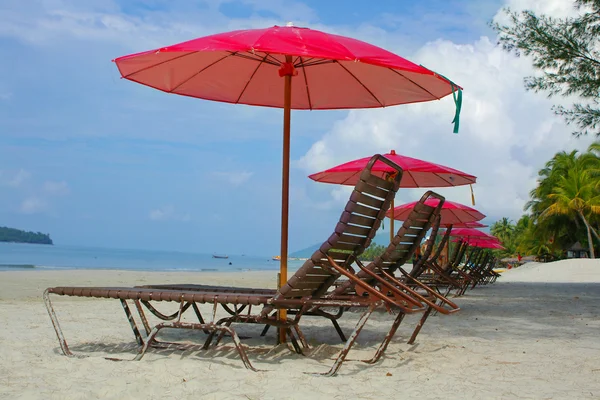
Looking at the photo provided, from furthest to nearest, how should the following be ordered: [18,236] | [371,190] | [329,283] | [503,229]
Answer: [18,236] → [503,229] → [329,283] → [371,190]

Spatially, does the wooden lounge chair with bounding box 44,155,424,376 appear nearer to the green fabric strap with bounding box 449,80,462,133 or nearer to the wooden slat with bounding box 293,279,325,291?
the wooden slat with bounding box 293,279,325,291

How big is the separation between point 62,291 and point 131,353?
631 millimetres

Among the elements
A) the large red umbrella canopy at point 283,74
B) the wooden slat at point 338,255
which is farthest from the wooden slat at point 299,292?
the large red umbrella canopy at point 283,74

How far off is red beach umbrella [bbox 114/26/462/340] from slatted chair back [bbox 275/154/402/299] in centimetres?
66

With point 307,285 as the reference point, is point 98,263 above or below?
below

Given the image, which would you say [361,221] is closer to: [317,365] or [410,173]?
[317,365]

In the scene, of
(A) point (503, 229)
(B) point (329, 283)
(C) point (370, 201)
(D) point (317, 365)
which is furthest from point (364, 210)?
(A) point (503, 229)

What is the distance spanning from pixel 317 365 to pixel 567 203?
3701 centimetres

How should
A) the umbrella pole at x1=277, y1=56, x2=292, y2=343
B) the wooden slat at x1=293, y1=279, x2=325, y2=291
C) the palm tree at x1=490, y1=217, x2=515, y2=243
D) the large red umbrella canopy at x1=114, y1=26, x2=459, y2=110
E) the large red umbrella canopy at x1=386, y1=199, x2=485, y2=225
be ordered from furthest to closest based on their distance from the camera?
the palm tree at x1=490, y1=217, x2=515, y2=243 < the large red umbrella canopy at x1=386, y1=199, x2=485, y2=225 < the umbrella pole at x1=277, y1=56, x2=292, y2=343 < the large red umbrella canopy at x1=114, y1=26, x2=459, y2=110 < the wooden slat at x1=293, y1=279, x2=325, y2=291

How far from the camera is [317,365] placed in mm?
3789

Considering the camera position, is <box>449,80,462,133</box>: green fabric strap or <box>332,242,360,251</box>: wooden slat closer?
<box>332,242,360,251</box>: wooden slat

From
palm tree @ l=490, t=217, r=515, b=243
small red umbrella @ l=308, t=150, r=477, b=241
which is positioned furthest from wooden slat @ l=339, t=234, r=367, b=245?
palm tree @ l=490, t=217, r=515, b=243

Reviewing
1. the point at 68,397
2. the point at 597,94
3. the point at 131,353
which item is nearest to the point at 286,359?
the point at 131,353

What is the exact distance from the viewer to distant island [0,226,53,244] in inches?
5517
